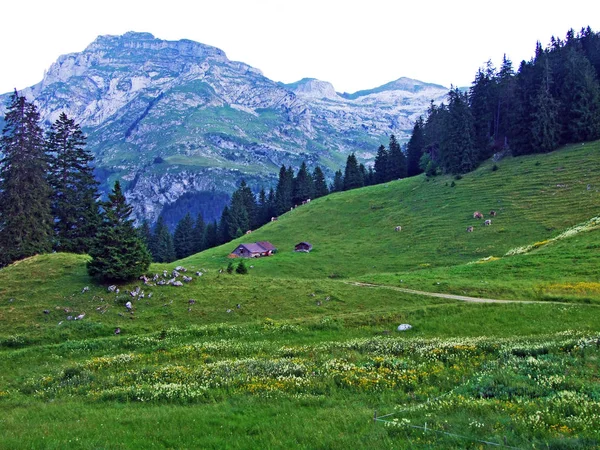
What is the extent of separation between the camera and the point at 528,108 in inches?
3713

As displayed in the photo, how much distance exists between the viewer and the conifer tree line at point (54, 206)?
125 feet

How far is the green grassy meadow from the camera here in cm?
1127

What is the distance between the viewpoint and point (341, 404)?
44.6 ft

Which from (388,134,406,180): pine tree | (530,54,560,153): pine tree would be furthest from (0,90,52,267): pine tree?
(388,134,406,180): pine tree

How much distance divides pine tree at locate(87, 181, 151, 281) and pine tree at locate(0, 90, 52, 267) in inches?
806

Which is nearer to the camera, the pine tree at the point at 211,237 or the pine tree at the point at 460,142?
the pine tree at the point at 460,142

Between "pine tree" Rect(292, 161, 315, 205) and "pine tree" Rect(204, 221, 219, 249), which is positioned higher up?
"pine tree" Rect(292, 161, 315, 205)

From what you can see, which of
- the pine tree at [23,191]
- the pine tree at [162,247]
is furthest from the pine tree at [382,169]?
the pine tree at [23,191]

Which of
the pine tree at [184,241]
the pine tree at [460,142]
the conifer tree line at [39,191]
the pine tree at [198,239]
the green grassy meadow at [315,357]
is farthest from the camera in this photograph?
the pine tree at [198,239]

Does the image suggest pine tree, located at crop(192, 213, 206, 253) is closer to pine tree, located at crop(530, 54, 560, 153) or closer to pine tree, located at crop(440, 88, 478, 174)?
pine tree, located at crop(440, 88, 478, 174)

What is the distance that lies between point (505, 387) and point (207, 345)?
16.6 m

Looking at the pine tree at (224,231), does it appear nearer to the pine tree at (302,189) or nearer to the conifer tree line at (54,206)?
the pine tree at (302,189)

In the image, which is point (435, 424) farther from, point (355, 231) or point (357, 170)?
point (357, 170)

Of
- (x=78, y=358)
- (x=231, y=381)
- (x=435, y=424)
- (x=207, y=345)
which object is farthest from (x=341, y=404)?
(x=78, y=358)
